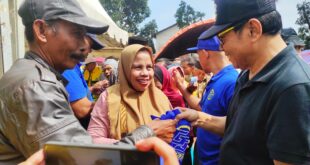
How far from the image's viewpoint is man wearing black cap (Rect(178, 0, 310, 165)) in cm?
155

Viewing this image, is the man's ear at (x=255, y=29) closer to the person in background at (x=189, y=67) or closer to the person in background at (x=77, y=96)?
the person in background at (x=77, y=96)

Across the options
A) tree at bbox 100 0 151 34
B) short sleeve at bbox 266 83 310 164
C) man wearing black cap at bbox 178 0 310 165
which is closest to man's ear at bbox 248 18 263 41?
man wearing black cap at bbox 178 0 310 165

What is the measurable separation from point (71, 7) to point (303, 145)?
4.31 feet

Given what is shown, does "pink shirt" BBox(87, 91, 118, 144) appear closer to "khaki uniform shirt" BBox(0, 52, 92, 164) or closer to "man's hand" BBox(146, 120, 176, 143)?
"man's hand" BBox(146, 120, 176, 143)

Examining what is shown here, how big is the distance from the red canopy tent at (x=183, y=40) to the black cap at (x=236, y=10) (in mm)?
3403

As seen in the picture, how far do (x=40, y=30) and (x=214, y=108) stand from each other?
5.06 feet

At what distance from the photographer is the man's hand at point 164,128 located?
2.37 meters

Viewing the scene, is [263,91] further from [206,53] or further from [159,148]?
[206,53]

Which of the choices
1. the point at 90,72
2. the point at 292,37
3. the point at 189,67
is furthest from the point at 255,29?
the point at 90,72

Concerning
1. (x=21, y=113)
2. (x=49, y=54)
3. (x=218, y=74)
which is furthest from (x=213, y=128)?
(x=21, y=113)

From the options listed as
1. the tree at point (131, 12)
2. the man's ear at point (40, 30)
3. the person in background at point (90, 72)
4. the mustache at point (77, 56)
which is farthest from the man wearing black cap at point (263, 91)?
the tree at point (131, 12)

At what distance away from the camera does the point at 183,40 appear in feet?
23.9

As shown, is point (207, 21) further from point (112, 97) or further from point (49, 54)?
point (49, 54)

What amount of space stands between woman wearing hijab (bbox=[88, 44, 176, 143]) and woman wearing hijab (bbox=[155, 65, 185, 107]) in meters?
1.15
